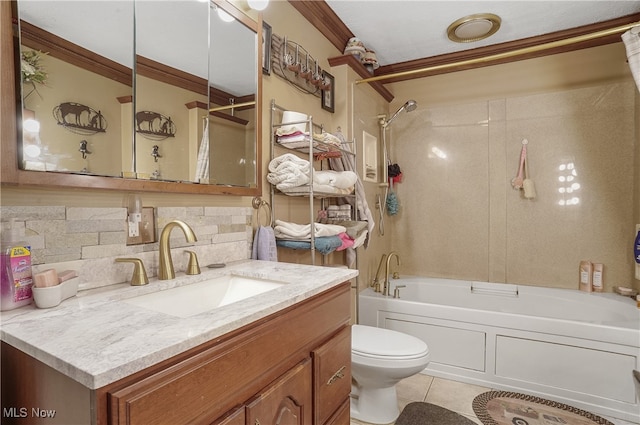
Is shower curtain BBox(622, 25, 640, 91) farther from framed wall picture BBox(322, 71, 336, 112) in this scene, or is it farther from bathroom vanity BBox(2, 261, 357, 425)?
bathroom vanity BBox(2, 261, 357, 425)

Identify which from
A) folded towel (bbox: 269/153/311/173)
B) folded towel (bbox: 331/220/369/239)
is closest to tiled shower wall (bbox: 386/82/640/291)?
folded towel (bbox: 331/220/369/239)

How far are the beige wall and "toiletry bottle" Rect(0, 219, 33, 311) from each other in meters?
2.97

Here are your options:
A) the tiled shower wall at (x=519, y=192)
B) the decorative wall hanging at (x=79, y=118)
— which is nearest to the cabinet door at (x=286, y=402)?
the decorative wall hanging at (x=79, y=118)

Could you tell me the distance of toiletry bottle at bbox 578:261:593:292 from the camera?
8.57 ft

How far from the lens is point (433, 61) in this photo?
9.93 feet

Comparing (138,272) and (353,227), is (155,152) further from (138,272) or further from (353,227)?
(353,227)

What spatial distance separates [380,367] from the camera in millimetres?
1689

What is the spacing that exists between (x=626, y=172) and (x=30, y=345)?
139 inches

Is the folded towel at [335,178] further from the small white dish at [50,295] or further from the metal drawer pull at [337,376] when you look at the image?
the small white dish at [50,295]

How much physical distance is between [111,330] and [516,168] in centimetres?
316

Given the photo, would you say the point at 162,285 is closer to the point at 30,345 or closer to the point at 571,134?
the point at 30,345

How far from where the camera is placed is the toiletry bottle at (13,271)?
30.0 inches

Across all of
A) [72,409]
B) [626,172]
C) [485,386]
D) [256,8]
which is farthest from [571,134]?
[72,409]

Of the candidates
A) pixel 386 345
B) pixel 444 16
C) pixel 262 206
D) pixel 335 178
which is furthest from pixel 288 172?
pixel 444 16
